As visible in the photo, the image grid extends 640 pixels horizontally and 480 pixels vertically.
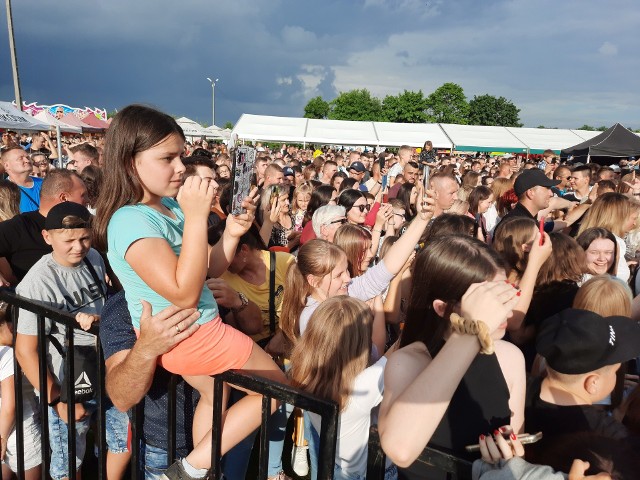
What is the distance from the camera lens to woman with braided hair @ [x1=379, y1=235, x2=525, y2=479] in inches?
54.5

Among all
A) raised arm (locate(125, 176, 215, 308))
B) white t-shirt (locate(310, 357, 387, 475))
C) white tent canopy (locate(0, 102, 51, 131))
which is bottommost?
white t-shirt (locate(310, 357, 387, 475))

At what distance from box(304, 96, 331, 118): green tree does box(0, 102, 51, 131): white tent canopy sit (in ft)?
320

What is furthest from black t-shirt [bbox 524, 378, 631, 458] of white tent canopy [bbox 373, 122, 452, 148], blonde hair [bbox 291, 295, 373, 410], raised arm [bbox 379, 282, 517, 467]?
white tent canopy [bbox 373, 122, 452, 148]

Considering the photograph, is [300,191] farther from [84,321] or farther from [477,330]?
[477,330]

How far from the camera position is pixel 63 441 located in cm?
293

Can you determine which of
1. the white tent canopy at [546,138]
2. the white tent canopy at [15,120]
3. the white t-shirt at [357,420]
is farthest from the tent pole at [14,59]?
the white tent canopy at [546,138]

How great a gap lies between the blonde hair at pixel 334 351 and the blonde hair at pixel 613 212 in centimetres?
344

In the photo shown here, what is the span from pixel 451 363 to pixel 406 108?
91.0 metres

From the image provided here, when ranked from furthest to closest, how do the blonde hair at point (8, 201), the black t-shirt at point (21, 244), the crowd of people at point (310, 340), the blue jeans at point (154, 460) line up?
the blonde hair at point (8, 201) < the black t-shirt at point (21, 244) < the blue jeans at point (154, 460) < the crowd of people at point (310, 340)

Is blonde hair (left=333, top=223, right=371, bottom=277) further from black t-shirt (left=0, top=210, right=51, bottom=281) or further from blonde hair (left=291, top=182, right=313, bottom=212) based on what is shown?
blonde hair (left=291, top=182, right=313, bottom=212)

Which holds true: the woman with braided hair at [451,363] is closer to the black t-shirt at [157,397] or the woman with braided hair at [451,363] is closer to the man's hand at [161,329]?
the man's hand at [161,329]

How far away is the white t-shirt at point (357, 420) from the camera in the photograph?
2025 millimetres

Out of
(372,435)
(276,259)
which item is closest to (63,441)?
(276,259)

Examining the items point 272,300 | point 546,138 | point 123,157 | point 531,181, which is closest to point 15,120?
point 272,300
